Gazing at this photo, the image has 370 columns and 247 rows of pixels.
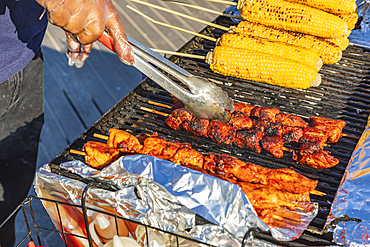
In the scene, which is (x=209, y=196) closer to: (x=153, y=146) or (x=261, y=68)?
(x=153, y=146)

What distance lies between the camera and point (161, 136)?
10.9 feet

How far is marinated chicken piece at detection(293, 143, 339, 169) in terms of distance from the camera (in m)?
2.92

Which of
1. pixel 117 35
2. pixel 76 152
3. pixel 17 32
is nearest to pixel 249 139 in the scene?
pixel 117 35

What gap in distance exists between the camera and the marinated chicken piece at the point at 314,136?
307cm

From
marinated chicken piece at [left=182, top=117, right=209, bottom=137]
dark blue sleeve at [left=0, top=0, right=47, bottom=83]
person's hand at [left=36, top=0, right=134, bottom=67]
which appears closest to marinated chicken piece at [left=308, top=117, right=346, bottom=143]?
marinated chicken piece at [left=182, top=117, right=209, bottom=137]

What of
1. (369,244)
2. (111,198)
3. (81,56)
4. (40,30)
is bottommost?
(111,198)

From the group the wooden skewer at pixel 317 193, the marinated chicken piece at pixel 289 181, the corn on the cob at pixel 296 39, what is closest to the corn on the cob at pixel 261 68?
the corn on the cob at pixel 296 39

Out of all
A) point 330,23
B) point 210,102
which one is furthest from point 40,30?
point 330,23

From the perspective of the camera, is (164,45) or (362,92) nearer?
(362,92)

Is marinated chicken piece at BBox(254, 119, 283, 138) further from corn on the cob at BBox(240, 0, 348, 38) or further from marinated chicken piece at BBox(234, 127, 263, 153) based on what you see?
corn on the cob at BBox(240, 0, 348, 38)

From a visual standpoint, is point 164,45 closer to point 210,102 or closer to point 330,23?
point 330,23

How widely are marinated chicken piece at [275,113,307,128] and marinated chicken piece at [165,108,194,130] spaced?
0.92 meters

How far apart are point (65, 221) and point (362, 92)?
135 inches

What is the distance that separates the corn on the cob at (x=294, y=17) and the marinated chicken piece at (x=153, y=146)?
2.35 m
